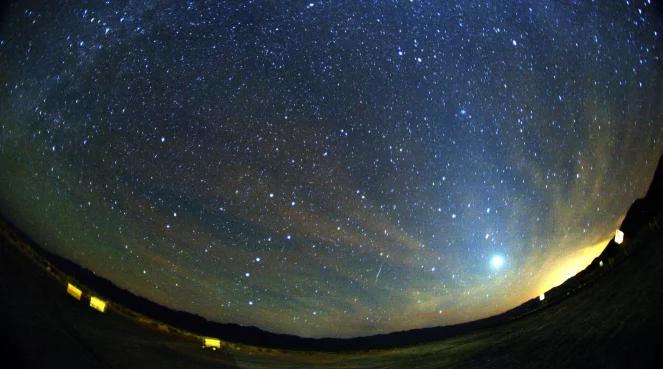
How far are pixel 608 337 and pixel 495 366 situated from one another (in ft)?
3.82

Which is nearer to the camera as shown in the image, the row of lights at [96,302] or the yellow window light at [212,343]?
the row of lights at [96,302]

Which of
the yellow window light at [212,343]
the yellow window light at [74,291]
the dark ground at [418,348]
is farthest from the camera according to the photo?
the yellow window light at [212,343]

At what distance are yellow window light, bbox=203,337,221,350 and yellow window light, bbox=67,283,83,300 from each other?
1861 millimetres

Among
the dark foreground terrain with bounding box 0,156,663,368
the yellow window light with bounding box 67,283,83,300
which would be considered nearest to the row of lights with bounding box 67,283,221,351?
the yellow window light with bounding box 67,283,83,300

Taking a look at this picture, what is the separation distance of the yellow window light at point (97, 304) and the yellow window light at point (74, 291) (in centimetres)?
19

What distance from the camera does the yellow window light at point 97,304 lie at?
6023 mm

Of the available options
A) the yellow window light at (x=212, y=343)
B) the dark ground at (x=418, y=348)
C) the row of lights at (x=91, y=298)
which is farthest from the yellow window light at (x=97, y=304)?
the yellow window light at (x=212, y=343)

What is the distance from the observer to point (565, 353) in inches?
153

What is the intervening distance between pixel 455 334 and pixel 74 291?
234 inches

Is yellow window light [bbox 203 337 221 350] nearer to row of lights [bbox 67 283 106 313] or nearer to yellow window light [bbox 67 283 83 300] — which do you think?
row of lights [bbox 67 283 106 313]

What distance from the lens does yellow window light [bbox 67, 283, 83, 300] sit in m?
5.94

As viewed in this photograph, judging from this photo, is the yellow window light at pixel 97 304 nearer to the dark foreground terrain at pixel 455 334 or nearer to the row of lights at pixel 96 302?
the row of lights at pixel 96 302

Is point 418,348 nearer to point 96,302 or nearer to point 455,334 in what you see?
point 455,334

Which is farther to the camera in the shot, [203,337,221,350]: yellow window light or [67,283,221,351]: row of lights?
[203,337,221,350]: yellow window light
